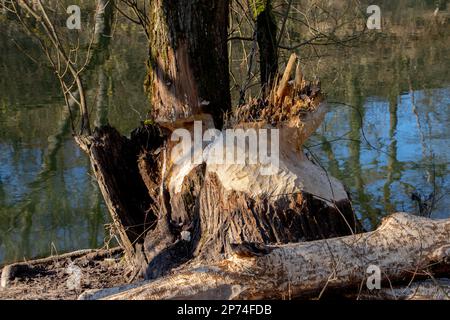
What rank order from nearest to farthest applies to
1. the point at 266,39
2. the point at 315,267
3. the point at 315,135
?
the point at 315,267, the point at 266,39, the point at 315,135

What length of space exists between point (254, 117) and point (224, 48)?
0.74 metres

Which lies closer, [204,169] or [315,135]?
[204,169]

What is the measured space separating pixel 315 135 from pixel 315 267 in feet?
19.8

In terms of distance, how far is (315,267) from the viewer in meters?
3.62

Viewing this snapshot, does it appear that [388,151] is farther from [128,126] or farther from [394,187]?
[128,126]

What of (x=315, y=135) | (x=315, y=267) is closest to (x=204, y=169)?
(x=315, y=267)

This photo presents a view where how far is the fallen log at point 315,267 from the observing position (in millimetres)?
3531

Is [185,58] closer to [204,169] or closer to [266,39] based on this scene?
[204,169]

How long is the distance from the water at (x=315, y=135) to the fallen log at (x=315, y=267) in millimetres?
1936

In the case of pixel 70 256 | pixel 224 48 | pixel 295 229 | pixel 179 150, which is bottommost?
pixel 70 256

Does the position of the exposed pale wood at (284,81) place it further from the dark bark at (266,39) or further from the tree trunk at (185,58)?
the dark bark at (266,39)

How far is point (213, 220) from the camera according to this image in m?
4.51

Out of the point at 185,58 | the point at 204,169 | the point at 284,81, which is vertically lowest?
the point at 204,169
